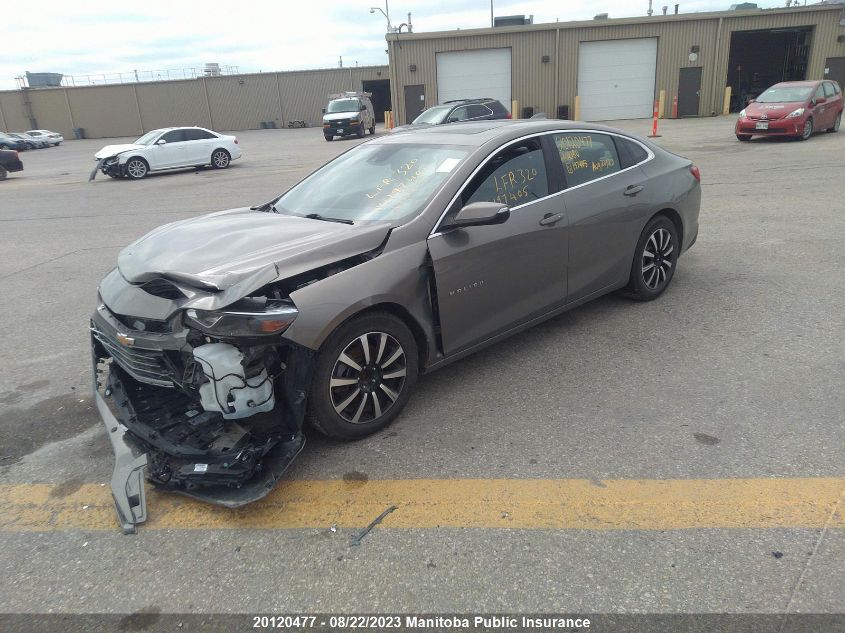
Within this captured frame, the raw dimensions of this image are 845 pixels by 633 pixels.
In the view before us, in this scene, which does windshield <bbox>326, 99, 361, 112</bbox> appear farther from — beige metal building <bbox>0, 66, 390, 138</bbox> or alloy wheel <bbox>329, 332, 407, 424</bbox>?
alloy wheel <bbox>329, 332, 407, 424</bbox>

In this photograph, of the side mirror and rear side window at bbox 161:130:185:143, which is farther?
rear side window at bbox 161:130:185:143

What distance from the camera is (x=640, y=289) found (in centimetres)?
530

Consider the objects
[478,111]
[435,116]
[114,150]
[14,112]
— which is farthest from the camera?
[14,112]

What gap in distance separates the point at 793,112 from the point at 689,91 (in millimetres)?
16069

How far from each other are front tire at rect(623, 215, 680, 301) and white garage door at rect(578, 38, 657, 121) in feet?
95.9

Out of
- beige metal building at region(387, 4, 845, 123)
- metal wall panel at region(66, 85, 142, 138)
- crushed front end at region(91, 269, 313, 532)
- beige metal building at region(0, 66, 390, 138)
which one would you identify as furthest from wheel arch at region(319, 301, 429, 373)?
metal wall panel at region(66, 85, 142, 138)

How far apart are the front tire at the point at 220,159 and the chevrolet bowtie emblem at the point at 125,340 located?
18.6 meters

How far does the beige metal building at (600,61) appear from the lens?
30.6 m

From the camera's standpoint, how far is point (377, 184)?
421cm

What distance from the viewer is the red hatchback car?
55.8 feet

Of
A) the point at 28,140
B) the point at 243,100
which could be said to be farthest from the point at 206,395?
the point at 243,100

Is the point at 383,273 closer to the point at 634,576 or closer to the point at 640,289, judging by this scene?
the point at 634,576

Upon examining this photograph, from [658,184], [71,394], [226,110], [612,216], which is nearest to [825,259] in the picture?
[658,184]

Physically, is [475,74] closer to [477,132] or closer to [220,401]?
[477,132]
